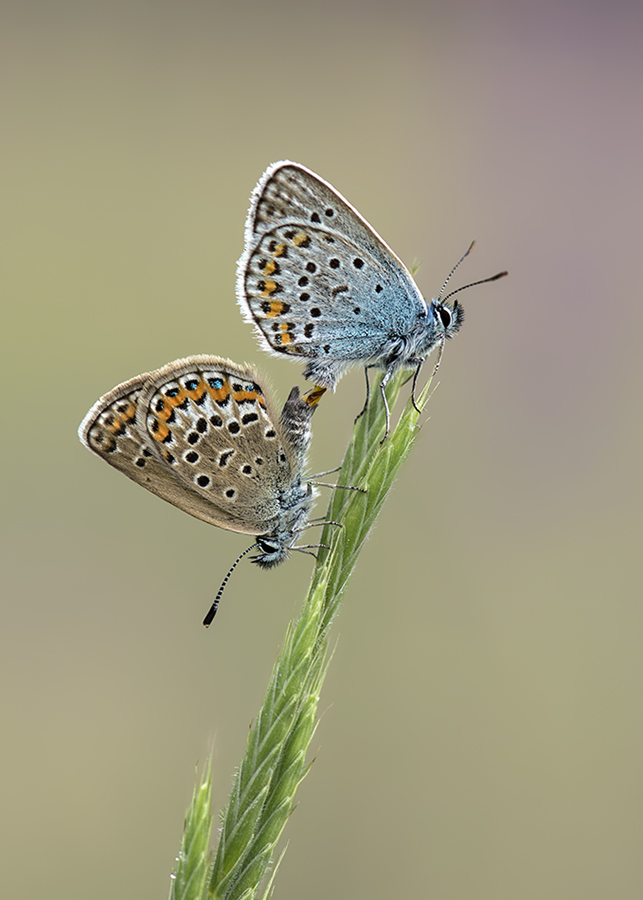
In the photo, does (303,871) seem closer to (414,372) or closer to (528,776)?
(528,776)

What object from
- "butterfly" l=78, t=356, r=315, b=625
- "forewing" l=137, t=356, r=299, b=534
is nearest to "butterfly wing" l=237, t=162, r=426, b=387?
"butterfly" l=78, t=356, r=315, b=625

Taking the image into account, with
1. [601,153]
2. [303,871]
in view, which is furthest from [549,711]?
[601,153]

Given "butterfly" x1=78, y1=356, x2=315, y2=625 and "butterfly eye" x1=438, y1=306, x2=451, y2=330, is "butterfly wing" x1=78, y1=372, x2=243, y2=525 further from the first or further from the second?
"butterfly eye" x1=438, y1=306, x2=451, y2=330

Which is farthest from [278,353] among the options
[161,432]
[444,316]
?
[161,432]

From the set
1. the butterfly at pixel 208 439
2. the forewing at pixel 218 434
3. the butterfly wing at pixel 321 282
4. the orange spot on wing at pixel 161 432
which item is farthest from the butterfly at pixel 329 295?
the orange spot on wing at pixel 161 432

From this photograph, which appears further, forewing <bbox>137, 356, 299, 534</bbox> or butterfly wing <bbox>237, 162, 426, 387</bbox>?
butterfly wing <bbox>237, 162, 426, 387</bbox>
